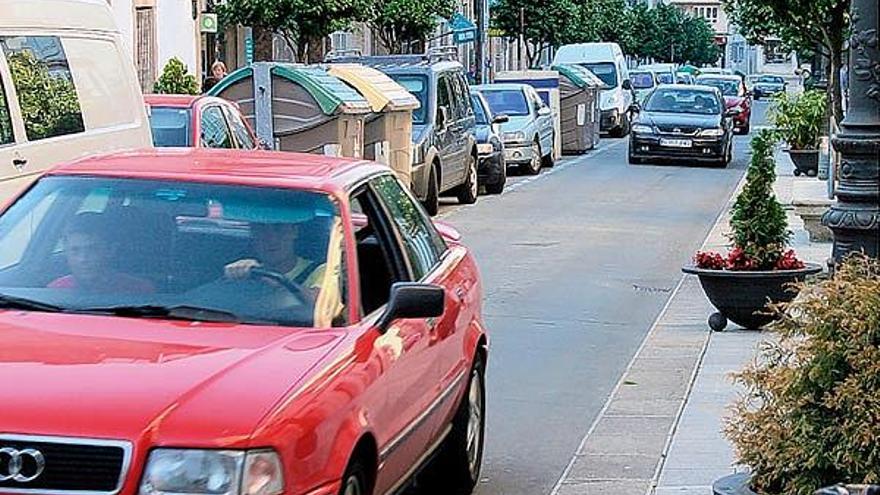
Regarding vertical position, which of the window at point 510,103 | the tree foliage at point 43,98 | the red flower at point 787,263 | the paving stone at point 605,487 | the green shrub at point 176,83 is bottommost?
the paving stone at point 605,487

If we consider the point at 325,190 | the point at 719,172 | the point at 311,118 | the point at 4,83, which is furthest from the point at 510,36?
the point at 325,190

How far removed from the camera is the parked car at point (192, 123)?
14.4 m

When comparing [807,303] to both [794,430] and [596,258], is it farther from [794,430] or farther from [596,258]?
[596,258]

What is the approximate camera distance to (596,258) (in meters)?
18.1

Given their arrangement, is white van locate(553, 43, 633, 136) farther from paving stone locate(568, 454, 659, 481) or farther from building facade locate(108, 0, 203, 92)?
paving stone locate(568, 454, 659, 481)

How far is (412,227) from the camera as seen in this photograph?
741cm

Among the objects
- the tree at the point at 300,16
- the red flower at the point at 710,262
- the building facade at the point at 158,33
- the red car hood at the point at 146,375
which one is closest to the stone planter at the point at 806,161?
the tree at the point at 300,16

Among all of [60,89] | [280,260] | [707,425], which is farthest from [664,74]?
[280,260]

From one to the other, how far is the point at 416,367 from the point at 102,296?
120cm

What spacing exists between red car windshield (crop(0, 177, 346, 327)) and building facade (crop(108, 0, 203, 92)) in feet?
90.4

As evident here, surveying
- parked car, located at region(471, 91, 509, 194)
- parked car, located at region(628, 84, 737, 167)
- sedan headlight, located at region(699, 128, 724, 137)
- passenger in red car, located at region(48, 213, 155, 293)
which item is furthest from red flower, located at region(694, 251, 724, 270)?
sedan headlight, located at region(699, 128, 724, 137)

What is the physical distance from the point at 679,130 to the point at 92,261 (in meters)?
28.0

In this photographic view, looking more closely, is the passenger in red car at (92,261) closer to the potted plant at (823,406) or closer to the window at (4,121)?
the potted plant at (823,406)

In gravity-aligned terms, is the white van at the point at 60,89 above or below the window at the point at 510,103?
above
